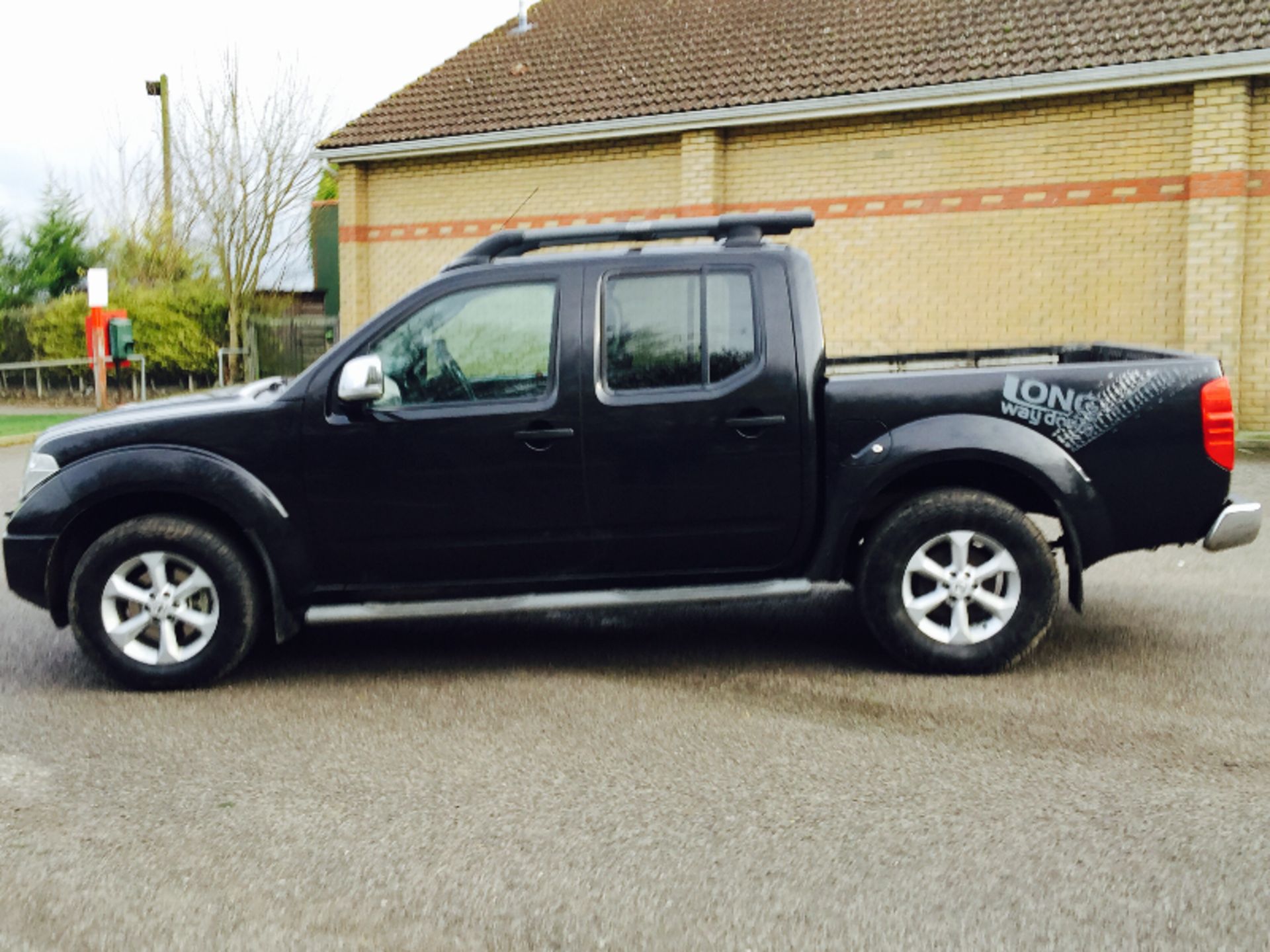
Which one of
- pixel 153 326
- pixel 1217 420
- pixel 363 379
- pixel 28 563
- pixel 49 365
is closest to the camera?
pixel 363 379

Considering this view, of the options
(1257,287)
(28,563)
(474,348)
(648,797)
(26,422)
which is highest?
(1257,287)

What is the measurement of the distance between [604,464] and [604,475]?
47mm

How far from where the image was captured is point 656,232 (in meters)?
6.29

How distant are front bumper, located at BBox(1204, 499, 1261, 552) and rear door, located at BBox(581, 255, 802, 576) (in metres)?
1.69

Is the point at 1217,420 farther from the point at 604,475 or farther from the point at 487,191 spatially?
the point at 487,191

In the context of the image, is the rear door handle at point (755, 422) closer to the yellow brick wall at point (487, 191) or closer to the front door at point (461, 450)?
the front door at point (461, 450)

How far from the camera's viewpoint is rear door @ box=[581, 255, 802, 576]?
5.98 metres

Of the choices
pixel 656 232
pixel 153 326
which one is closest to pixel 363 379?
pixel 656 232

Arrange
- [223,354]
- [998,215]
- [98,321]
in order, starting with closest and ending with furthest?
A: [998,215] < [98,321] < [223,354]

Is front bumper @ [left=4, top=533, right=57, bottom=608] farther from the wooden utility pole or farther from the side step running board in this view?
the wooden utility pole

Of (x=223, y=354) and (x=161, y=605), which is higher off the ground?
(x=223, y=354)

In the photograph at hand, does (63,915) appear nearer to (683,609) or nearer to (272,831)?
(272,831)

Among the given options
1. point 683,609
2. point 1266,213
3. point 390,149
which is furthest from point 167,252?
point 683,609

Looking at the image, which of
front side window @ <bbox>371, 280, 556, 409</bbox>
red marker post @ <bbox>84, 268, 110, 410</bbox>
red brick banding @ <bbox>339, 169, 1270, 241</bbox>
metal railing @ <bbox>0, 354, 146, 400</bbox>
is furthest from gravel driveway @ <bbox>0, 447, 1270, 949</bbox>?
metal railing @ <bbox>0, 354, 146, 400</bbox>
